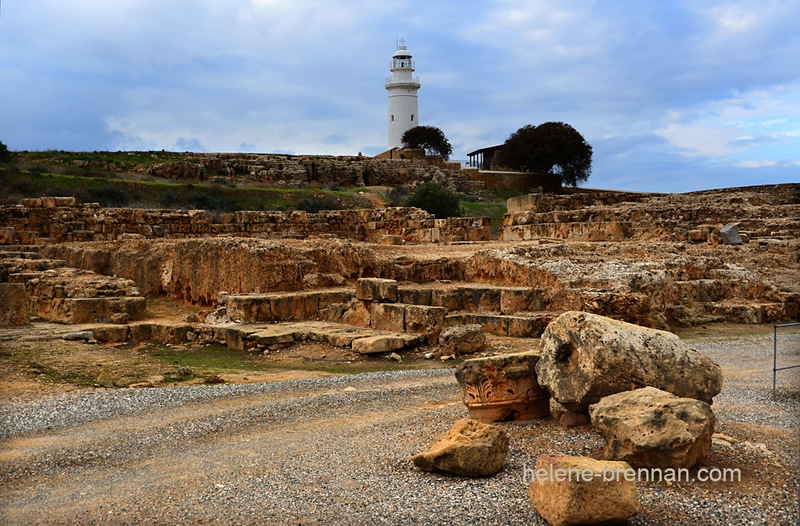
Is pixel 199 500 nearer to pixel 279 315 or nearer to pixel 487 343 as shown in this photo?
pixel 487 343

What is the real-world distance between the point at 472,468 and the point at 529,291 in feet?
24.9

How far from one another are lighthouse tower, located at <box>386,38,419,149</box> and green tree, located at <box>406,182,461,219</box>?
25326 millimetres

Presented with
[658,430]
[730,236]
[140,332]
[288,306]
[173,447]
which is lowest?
[140,332]

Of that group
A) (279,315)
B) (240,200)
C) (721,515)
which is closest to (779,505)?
(721,515)

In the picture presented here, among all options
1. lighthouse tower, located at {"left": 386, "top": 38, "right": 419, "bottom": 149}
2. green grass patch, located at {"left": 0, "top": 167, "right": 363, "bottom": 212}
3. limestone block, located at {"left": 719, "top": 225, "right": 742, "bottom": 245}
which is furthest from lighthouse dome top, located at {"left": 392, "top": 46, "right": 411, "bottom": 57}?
limestone block, located at {"left": 719, "top": 225, "right": 742, "bottom": 245}

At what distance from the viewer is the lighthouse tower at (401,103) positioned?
60.3 m

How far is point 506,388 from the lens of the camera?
543 centimetres

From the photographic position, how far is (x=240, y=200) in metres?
37.4

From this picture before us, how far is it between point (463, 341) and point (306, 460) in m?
5.22

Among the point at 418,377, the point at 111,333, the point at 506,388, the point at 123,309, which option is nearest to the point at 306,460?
the point at 506,388

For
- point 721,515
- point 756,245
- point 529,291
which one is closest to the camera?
point 721,515

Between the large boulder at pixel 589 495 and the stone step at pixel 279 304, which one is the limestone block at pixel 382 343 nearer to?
the stone step at pixel 279 304

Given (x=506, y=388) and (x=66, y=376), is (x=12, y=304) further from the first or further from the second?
(x=506, y=388)

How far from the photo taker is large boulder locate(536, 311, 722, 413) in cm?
473
